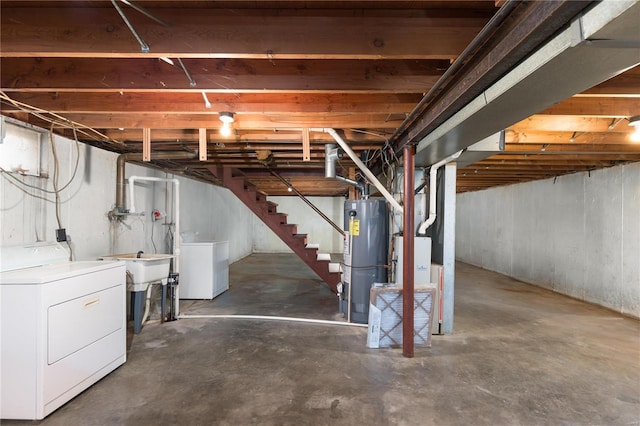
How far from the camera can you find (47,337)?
1806 millimetres

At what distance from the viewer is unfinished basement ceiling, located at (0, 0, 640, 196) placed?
1.47 m

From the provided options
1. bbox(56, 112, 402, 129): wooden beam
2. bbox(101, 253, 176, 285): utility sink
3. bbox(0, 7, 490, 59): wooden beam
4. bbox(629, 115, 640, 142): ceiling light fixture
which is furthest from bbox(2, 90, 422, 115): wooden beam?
bbox(629, 115, 640, 142): ceiling light fixture

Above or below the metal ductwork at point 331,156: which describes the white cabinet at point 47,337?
below

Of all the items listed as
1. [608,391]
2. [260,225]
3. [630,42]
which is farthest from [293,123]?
[260,225]

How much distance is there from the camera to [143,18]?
1.48 meters

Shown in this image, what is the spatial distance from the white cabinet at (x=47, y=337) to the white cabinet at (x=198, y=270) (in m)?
2.16

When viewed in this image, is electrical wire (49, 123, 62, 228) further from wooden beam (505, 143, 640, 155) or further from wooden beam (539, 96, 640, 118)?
wooden beam (505, 143, 640, 155)

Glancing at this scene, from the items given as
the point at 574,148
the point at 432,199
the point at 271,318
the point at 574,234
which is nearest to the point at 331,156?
the point at 432,199

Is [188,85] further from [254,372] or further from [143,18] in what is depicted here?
[254,372]

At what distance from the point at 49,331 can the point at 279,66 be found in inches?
88.5

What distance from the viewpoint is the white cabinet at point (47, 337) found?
177cm

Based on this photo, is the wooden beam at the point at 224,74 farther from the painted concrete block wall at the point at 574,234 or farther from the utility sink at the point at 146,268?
the painted concrete block wall at the point at 574,234

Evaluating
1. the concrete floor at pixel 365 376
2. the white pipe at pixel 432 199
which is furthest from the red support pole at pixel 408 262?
the white pipe at pixel 432 199

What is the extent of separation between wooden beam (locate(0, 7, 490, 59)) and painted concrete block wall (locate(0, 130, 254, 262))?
152 centimetres
